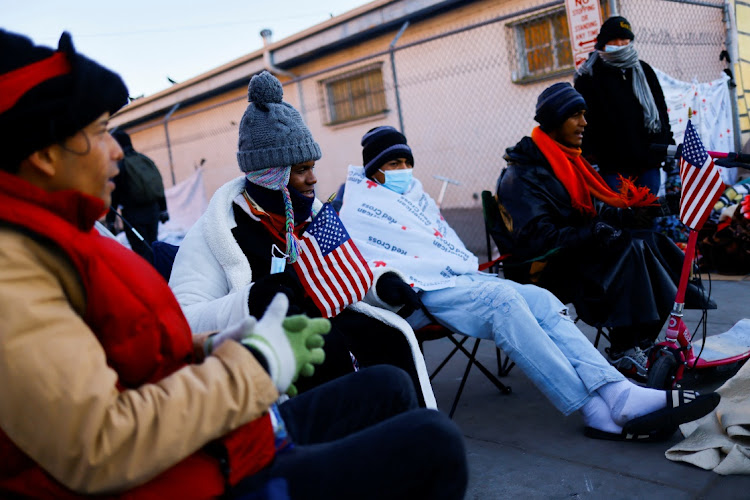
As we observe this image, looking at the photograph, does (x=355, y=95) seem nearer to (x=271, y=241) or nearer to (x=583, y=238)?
(x=583, y=238)

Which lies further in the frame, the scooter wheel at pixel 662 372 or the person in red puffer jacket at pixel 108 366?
the scooter wheel at pixel 662 372

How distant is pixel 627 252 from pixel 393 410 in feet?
6.98

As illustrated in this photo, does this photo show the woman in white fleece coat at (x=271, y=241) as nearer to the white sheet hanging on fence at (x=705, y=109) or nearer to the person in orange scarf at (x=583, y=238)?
the person in orange scarf at (x=583, y=238)

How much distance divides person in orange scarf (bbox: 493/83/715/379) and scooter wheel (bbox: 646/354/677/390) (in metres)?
0.28

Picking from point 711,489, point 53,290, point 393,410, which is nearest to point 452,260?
point 711,489

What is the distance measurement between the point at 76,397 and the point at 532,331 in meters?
2.17

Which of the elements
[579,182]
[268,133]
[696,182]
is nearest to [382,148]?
[579,182]

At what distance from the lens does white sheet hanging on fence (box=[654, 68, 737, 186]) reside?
775cm

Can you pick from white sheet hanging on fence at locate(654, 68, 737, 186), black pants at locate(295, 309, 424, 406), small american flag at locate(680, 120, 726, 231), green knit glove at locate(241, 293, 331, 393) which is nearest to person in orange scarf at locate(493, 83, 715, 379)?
small american flag at locate(680, 120, 726, 231)

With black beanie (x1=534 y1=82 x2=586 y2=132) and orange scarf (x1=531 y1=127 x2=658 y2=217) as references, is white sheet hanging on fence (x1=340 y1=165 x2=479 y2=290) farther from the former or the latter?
black beanie (x1=534 y1=82 x2=586 y2=132)

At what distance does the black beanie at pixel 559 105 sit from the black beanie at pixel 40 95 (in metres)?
2.88

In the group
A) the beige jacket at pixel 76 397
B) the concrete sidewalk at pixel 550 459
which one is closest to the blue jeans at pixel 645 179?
the concrete sidewalk at pixel 550 459

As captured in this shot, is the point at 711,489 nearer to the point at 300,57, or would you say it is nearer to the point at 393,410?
the point at 393,410

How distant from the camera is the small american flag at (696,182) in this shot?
287cm
